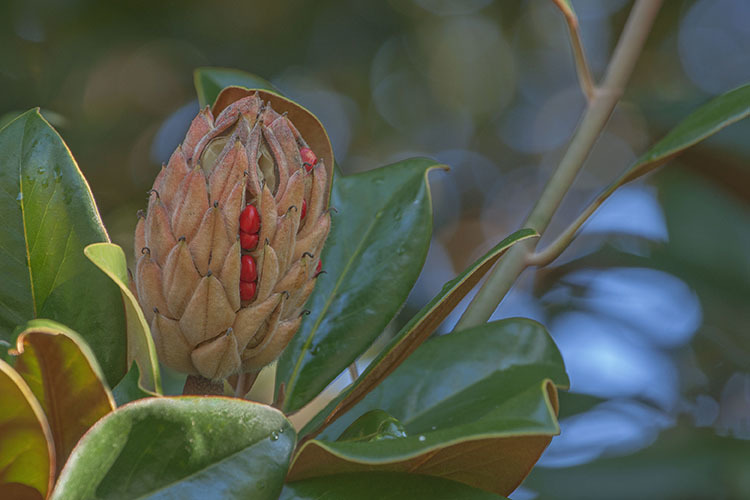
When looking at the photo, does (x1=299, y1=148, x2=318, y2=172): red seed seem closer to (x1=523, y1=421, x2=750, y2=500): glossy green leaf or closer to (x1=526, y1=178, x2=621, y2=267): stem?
(x1=526, y1=178, x2=621, y2=267): stem

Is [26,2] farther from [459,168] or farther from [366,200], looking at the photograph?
[366,200]

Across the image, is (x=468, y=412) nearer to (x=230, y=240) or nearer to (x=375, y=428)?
(x=375, y=428)

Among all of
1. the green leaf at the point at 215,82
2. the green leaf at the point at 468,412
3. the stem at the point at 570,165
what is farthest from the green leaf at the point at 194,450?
the green leaf at the point at 215,82

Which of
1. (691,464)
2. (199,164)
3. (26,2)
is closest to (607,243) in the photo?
(691,464)

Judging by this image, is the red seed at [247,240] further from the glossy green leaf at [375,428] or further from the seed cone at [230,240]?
the glossy green leaf at [375,428]

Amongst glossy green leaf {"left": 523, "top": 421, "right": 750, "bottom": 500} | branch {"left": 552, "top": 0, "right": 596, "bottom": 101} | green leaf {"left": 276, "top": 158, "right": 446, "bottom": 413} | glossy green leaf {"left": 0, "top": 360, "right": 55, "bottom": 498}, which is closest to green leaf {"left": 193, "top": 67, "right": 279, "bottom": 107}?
green leaf {"left": 276, "top": 158, "right": 446, "bottom": 413}
